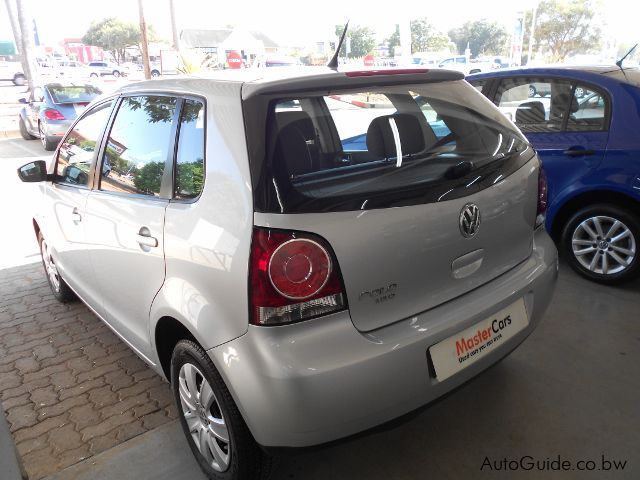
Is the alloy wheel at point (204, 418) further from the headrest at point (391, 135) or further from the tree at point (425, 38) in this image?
the tree at point (425, 38)

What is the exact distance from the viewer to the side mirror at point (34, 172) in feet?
10.2

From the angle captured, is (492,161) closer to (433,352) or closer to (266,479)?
(433,352)

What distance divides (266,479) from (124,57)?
7852 cm

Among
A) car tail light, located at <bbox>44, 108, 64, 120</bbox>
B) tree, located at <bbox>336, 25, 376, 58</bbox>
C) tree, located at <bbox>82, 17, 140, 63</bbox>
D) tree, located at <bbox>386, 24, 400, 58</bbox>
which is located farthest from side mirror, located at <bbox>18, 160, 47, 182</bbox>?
tree, located at <bbox>82, 17, 140, 63</bbox>

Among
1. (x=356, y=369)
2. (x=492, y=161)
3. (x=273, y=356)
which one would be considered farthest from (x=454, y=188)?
(x=273, y=356)

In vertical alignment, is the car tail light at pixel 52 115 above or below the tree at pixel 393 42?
below

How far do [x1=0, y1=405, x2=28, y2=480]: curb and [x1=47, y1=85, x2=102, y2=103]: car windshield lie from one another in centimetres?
1077

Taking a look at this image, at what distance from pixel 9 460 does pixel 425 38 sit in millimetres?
54595

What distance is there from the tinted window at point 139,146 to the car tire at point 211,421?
722mm

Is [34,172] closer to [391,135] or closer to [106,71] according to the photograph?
[391,135]

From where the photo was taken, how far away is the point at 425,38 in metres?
51.2

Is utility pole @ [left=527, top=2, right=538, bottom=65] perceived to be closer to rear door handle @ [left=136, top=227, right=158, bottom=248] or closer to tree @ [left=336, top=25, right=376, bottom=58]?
Answer: tree @ [left=336, top=25, right=376, bottom=58]

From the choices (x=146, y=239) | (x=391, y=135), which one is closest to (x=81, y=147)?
(x=146, y=239)

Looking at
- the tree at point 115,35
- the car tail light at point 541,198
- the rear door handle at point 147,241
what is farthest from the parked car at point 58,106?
the tree at point 115,35
